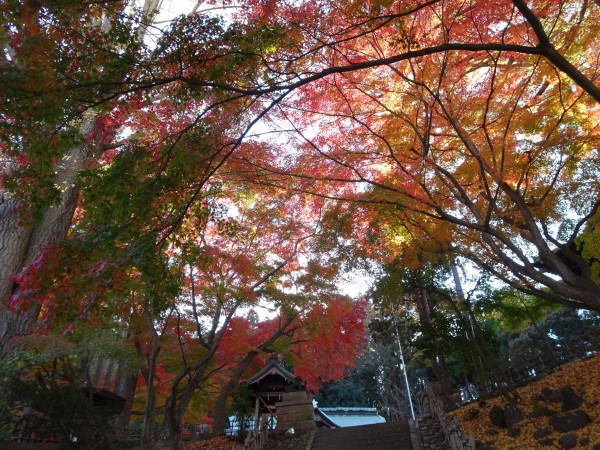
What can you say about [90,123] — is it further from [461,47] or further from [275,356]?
[275,356]

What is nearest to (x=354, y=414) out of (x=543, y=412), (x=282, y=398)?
(x=282, y=398)

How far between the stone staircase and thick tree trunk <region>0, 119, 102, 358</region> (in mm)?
9838

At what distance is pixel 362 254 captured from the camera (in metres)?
13.8

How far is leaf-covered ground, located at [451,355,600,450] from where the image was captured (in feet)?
27.5

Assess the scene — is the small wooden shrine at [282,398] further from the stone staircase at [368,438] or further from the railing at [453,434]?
the railing at [453,434]

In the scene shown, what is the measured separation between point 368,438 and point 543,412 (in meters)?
5.45

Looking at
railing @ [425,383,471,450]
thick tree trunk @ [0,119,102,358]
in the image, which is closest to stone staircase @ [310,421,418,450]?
railing @ [425,383,471,450]

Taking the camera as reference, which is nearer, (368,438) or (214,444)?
(368,438)

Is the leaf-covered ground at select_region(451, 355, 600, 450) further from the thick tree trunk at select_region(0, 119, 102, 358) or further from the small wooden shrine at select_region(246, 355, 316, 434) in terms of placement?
the thick tree trunk at select_region(0, 119, 102, 358)

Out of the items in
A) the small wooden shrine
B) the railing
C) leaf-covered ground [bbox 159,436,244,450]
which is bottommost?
the railing

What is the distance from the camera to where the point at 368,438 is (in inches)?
508

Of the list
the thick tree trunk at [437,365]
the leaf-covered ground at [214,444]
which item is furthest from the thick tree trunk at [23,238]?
the thick tree trunk at [437,365]

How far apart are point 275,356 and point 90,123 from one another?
443 inches

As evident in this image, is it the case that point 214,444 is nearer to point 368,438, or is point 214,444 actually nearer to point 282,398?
point 282,398
